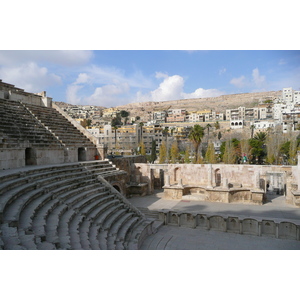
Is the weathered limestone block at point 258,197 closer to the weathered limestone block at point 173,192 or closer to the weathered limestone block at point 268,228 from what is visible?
the weathered limestone block at point 268,228

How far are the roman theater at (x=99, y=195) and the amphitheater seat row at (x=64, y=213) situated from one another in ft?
0.11

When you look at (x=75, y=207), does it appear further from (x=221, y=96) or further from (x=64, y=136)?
(x=221, y=96)

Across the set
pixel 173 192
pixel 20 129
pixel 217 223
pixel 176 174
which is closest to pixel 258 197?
pixel 217 223

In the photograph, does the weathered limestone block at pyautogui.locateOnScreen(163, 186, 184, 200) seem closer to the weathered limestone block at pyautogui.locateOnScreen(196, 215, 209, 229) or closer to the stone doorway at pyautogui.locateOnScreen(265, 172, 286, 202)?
the weathered limestone block at pyautogui.locateOnScreen(196, 215, 209, 229)

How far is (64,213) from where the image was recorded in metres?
9.54

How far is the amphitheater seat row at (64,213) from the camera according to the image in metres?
6.35

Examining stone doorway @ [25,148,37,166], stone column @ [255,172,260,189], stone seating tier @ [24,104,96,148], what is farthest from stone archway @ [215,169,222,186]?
stone doorway @ [25,148,37,166]

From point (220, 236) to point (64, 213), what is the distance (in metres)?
8.21

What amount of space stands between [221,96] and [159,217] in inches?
6651

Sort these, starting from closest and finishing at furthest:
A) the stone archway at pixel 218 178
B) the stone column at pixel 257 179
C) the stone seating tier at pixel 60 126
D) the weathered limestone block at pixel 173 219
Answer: the weathered limestone block at pixel 173 219 < the stone column at pixel 257 179 < the stone seating tier at pixel 60 126 < the stone archway at pixel 218 178

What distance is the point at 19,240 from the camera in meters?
5.39

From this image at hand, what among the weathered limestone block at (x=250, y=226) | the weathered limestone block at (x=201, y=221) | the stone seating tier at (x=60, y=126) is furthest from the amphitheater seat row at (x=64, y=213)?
the weathered limestone block at (x=250, y=226)

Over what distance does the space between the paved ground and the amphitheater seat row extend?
1.34 metres

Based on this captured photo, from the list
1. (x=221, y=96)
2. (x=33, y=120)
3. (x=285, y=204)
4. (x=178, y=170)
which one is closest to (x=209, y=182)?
(x=178, y=170)
